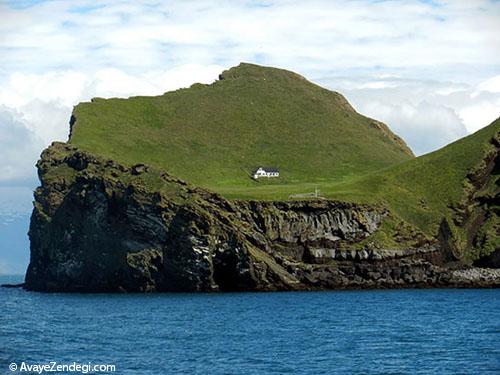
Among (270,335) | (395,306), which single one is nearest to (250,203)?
(395,306)

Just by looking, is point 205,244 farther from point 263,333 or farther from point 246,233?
point 263,333

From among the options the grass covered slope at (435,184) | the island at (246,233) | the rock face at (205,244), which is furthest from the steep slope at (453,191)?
the rock face at (205,244)

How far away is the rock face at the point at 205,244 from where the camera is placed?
479 feet

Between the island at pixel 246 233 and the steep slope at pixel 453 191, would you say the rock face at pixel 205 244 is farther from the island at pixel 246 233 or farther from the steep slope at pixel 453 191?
the steep slope at pixel 453 191

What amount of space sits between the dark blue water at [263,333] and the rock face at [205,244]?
1076 cm

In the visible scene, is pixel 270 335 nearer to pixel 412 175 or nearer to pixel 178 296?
pixel 178 296

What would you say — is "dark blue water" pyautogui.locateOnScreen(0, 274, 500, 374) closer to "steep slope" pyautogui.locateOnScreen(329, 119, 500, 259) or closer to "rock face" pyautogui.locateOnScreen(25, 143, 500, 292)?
"rock face" pyautogui.locateOnScreen(25, 143, 500, 292)

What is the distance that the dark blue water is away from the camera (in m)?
71.3

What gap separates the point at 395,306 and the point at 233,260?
1301 inches

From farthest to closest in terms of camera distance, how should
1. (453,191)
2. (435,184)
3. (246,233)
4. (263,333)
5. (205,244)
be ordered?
(435,184) → (453,191) → (246,233) → (205,244) → (263,333)

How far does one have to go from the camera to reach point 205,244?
14438 centimetres

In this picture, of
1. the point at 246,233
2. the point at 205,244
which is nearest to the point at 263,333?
the point at 205,244

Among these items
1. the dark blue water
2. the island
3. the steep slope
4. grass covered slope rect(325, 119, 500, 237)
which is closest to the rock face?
the island

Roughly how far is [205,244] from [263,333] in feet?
179
